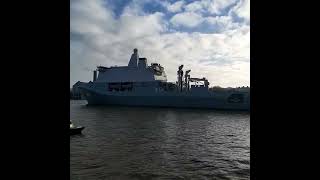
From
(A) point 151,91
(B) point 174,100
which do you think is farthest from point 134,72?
(B) point 174,100

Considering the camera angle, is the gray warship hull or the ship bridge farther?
the ship bridge

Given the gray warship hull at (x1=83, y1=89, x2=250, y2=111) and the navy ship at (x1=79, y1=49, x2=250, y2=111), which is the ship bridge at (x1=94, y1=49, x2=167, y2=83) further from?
the gray warship hull at (x1=83, y1=89, x2=250, y2=111)

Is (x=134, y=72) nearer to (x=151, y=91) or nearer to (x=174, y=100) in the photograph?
(x=151, y=91)

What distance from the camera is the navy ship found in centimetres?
5328

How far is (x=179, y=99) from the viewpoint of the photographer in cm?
5525

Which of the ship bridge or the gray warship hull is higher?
the ship bridge

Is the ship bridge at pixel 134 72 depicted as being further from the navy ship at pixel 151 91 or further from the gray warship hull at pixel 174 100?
the gray warship hull at pixel 174 100

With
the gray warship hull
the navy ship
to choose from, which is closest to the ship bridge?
the navy ship

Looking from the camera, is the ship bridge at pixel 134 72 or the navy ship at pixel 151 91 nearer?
the navy ship at pixel 151 91

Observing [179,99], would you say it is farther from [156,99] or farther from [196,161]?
[196,161]

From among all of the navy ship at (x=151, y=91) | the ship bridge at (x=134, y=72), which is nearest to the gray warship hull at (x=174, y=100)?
the navy ship at (x=151, y=91)

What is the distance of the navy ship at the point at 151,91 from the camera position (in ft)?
175
